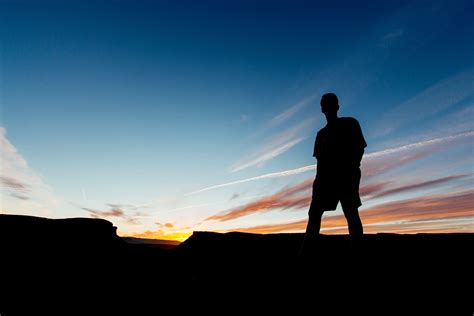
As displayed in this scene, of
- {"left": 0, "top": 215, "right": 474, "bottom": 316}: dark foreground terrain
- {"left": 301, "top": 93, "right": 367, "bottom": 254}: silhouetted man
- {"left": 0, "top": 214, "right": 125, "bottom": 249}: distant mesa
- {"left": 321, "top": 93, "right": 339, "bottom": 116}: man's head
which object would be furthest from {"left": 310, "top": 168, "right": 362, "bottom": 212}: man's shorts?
{"left": 0, "top": 214, "right": 125, "bottom": 249}: distant mesa

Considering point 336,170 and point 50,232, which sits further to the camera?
point 50,232

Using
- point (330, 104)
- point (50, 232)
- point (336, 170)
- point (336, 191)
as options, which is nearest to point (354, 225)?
point (336, 191)

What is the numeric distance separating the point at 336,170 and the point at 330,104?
1.06 m

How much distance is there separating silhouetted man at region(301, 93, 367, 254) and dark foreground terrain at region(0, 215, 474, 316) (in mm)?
491

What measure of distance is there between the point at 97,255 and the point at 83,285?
1790 mm

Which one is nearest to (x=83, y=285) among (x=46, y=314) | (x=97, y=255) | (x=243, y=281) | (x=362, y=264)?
(x=46, y=314)

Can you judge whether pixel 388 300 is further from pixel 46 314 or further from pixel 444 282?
pixel 46 314

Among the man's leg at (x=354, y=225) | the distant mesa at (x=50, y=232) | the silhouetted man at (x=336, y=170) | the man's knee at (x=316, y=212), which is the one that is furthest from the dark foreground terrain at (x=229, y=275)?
the man's knee at (x=316, y=212)

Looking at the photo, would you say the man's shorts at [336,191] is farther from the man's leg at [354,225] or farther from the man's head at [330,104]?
the man's head at [330,104]

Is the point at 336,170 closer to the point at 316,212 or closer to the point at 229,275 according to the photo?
the point at 316,212

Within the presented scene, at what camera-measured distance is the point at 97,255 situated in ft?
19.6

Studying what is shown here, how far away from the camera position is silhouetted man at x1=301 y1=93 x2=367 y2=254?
13.6 ft

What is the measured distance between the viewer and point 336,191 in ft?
13.9

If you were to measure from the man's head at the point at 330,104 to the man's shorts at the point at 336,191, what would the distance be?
0.98 meters
